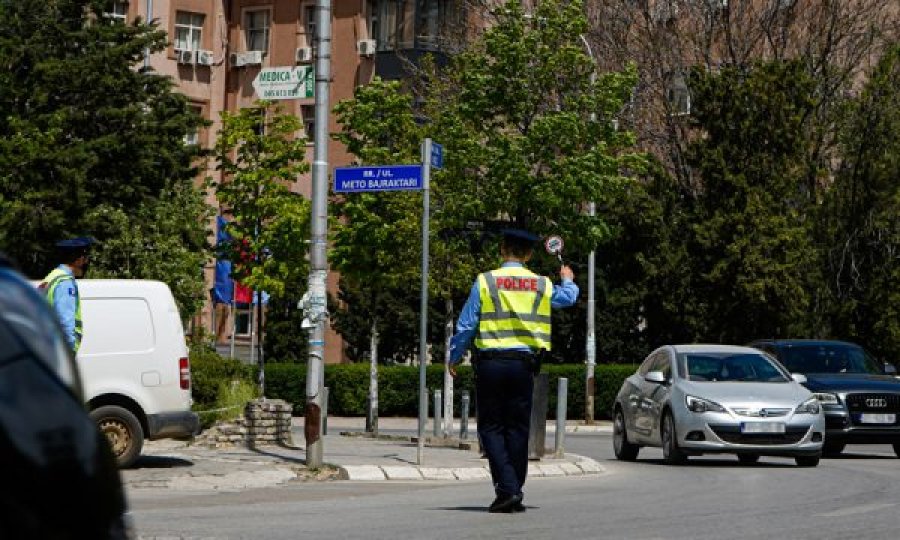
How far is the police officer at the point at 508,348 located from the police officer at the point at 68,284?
2785mm

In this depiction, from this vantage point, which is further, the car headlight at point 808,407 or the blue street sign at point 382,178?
the car headlight at point 808,407

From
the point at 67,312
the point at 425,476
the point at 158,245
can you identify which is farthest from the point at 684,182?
the point at 67,312

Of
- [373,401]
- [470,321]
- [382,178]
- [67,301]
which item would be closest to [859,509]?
[470,321]

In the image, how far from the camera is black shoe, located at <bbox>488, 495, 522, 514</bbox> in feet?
43.3

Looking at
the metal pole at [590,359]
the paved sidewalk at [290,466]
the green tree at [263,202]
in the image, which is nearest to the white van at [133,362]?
the paved sidewalk at [290,466]

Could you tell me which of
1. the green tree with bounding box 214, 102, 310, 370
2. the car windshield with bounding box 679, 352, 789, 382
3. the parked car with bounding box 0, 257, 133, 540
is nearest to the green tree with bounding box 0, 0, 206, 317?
the green tree with bounding box 214, 102, 310, 370

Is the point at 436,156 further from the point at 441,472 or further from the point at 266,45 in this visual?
the point at 266,45

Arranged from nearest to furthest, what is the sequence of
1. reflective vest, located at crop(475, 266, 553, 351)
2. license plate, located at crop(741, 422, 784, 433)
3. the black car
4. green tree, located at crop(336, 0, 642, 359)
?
reflective vest, located at crop(475, 266, 553, 351), license plate, located at crop(741, 422, 784, 433), the black car, green tree, located at crop(336, 0, 642, 359)

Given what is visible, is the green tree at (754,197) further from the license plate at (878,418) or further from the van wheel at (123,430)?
the van wheel at (123,430)

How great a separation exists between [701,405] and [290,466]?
5914 mm

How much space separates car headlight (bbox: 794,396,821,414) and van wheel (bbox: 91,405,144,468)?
781 cm

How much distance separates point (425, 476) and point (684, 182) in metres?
28.6

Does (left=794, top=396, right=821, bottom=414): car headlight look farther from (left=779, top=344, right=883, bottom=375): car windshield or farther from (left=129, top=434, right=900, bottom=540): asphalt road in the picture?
(left=779, top=344, right=883, bottom=375): car windshield

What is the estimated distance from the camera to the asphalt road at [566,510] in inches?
467
